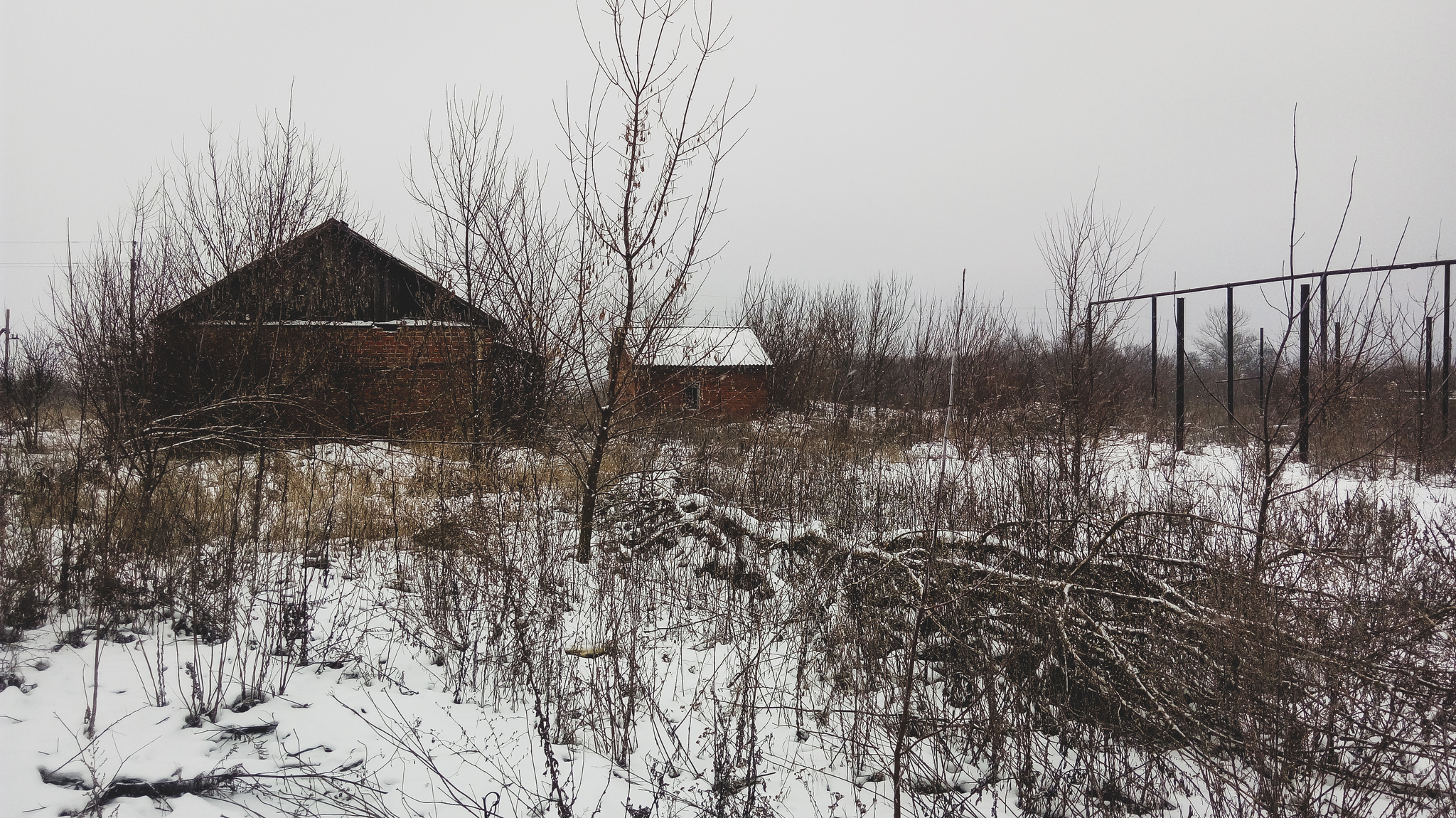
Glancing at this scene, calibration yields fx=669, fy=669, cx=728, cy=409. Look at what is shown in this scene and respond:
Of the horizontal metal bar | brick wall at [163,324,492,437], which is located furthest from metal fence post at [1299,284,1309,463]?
brick wall at [163,324,492,437]

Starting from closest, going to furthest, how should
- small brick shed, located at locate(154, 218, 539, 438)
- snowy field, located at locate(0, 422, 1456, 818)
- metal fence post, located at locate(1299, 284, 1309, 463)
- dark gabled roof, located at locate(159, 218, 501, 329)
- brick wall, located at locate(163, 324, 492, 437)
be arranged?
1. snowy field, located at locate(0, 422, 1456, 818)
2. metal fence post, located at locate(1299, 284, 1309, 463)
3. small brick shed, located at locate(154, 218, 539, 438)
4. brick wall, located at locate(163, 324, 492, 437)
5. dark gabled roof, located at locate(159, 218, 501, 329)

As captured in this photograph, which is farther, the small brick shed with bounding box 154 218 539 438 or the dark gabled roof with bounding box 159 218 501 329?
the dark gabled roof with bounding box 159 218 501 329

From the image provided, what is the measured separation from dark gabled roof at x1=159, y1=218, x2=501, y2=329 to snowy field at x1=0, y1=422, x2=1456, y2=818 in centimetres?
311

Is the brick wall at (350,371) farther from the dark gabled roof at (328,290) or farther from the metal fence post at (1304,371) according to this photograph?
the metal fence post at (1304,371)

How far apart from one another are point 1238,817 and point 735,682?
2135 millimetres

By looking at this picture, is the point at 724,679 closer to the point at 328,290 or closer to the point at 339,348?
the point at 328,290

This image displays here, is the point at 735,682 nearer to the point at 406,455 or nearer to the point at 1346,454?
the point at 406,455

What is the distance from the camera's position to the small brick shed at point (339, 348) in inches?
299

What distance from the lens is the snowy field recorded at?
Answer: 265 cm

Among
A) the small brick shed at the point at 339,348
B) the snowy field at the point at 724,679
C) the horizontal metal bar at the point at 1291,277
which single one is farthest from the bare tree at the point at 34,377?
the horizontal metal bar at the point at 1291,277

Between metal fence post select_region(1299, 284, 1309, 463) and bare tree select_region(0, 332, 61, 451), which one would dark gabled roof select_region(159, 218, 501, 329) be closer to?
bare tree select_region(0, 332, 61, 451)

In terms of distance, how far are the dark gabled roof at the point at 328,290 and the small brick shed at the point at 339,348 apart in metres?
0.03

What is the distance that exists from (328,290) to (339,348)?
1852mm

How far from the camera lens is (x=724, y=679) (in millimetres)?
3900
